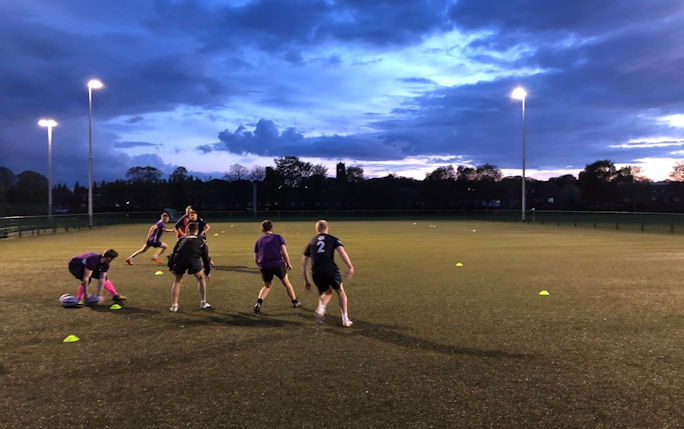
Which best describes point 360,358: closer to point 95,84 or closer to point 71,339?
point 71,339

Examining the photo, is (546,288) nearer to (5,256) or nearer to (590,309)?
(590,309)

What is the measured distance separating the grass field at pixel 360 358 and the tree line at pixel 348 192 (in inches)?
3103

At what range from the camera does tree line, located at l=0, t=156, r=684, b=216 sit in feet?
291

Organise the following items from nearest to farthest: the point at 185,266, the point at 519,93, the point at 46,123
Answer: the point at 185,266 → the point at 46,123 → the point at 519,93

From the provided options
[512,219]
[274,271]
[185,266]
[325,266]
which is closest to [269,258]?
[274,271]

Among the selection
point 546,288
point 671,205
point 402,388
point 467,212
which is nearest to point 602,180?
point 671,205

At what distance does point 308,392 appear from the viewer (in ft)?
14.5

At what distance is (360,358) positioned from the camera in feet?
17.7

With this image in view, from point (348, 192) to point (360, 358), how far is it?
87.4 meters

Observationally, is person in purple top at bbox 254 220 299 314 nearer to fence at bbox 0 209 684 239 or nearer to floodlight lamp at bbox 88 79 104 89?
fence at bbox 0 209 684 239

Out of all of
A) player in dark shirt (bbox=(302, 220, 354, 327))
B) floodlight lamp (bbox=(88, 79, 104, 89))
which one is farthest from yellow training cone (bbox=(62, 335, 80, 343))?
floodlight lamp (bbox=(88, 79, 104, 89))

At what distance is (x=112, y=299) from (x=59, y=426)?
5.47m

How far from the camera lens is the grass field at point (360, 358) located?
13.1 ft

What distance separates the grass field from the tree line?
259 ft
